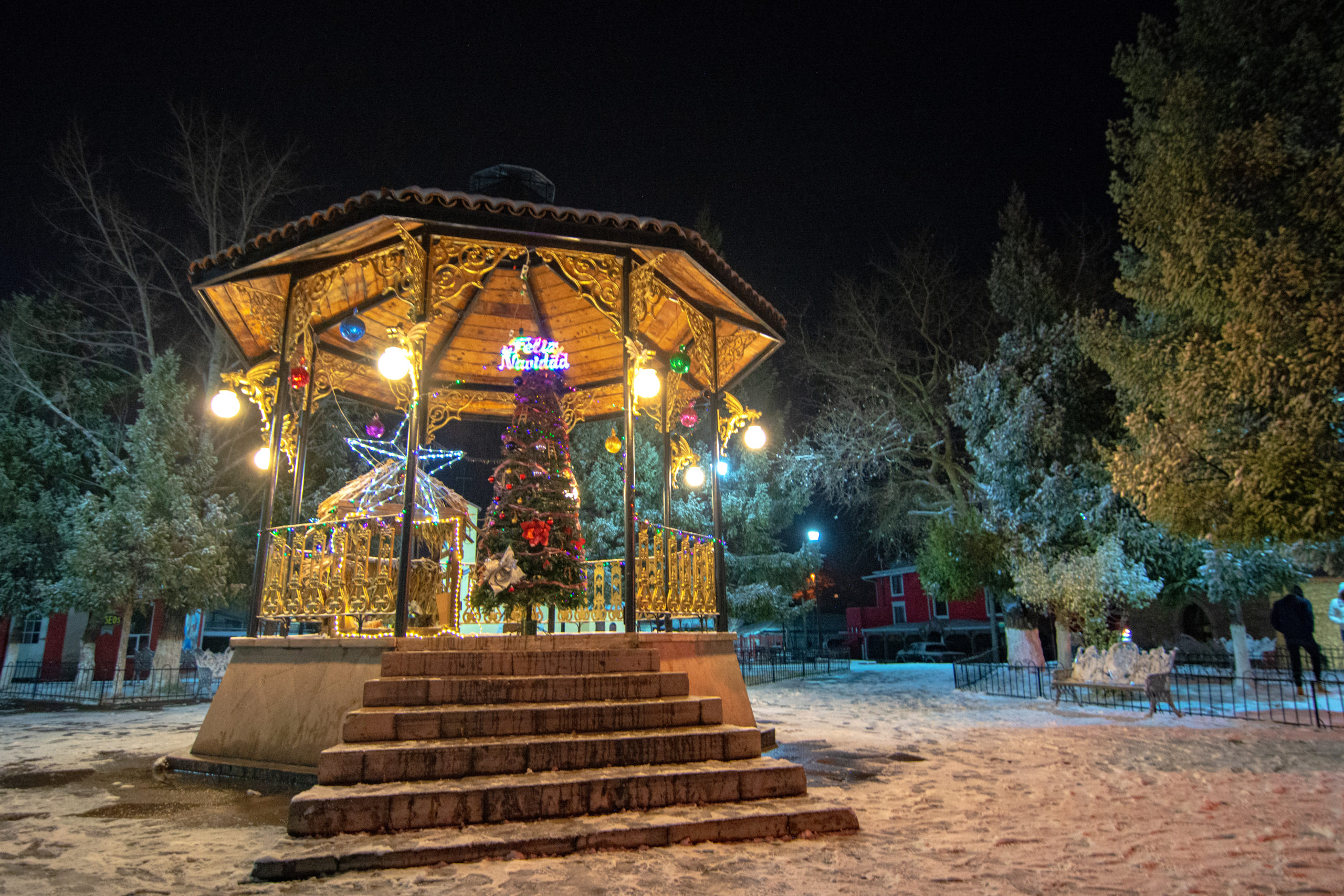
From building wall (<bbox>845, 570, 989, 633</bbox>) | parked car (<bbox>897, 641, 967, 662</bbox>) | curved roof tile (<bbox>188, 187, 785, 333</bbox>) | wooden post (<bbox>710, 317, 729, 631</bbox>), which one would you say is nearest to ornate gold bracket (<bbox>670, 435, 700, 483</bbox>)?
wooden post (<bbox>710, 317, 729, 631</bbox>)

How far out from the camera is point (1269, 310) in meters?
9.91

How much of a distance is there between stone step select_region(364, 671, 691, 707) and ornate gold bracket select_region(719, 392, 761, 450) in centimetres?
453

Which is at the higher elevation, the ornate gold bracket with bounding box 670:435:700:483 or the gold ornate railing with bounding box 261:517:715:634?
the ornate gold bracket with bounding box 670:435:700:483

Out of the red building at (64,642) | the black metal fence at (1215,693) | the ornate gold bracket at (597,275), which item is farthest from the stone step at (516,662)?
the red building at (64,642)

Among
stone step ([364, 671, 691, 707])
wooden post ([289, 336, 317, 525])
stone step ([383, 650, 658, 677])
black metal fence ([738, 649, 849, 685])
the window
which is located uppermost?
wooden post ([289, 336, 317, 525])

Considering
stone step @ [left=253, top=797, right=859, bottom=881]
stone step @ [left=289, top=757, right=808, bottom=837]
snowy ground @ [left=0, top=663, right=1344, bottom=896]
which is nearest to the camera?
snowy ground @ [left=0, top=663, right=1344, bottom=896]

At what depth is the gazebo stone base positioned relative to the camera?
20.9 ft

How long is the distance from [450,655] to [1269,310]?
11.3 meters

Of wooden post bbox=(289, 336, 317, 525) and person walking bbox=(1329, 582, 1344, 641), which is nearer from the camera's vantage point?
wooden post bbox=(289, 336, 317, 525)

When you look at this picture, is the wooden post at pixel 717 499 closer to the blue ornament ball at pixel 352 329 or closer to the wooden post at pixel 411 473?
the wooden post at pixel 411 473

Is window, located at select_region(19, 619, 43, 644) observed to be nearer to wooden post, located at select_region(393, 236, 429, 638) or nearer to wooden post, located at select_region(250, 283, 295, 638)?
wooden post, located at select_region(250, 283, 295, 638)

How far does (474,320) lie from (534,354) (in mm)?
1641

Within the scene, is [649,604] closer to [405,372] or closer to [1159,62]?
[405,372]

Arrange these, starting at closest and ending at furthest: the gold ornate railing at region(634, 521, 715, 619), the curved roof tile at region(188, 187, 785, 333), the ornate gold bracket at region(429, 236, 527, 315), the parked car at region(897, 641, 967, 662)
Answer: the curved roof tile at region(188, 187, 785, 333)
the ornate gold bracket at region(429, 236, 527, 315)
the gold ornate railing at region(634, 521, 715, 619)
the parked car at region(897, 641, 967, 662)
